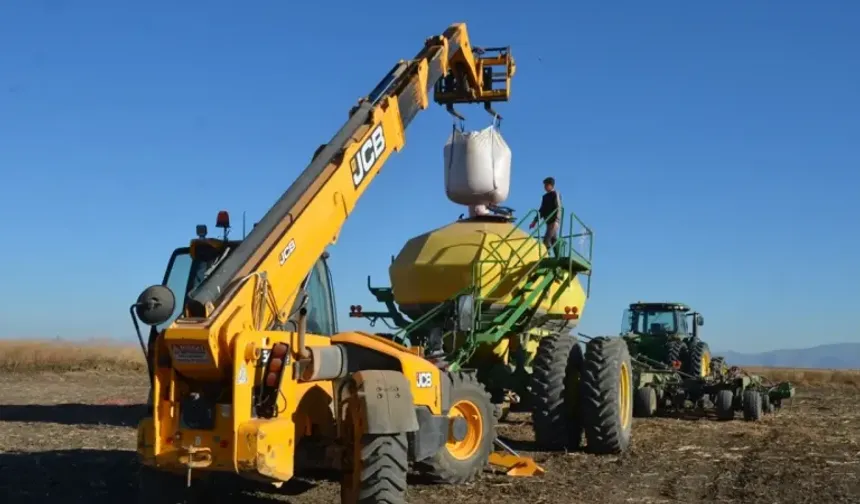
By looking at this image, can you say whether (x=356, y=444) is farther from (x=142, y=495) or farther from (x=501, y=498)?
(x=501, y=498)

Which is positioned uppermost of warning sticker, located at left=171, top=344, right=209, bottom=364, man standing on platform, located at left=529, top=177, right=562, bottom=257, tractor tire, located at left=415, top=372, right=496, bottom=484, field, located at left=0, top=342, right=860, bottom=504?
man standing on platform, located at left=529, top=177, right=562, bottom=257

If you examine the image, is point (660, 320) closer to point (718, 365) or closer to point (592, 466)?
point (718, 365)

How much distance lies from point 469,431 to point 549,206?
500cm

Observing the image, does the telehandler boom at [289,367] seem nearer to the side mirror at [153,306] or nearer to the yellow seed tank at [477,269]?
the side mirror at [153,306]

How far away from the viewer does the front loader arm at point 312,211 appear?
6.73 metres

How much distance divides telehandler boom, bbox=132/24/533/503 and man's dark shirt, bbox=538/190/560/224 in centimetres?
499

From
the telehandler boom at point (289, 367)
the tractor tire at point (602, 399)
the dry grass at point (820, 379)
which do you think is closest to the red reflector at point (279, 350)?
the telehandler boom at point (289, 367)

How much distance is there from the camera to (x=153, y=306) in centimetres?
662

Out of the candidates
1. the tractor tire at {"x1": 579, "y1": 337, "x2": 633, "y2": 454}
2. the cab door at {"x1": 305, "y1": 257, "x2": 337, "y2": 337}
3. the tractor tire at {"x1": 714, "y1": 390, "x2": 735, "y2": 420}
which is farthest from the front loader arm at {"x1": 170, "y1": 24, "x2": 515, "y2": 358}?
the tractor tire at {"x1": 714, "y1": 390, "x2": 735, "y2": 420}

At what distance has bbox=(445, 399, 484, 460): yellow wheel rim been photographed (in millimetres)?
9719

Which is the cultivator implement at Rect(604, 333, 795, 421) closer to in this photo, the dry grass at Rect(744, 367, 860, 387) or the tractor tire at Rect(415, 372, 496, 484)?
the tractor tire at Rect(415, 372, 496, 484)

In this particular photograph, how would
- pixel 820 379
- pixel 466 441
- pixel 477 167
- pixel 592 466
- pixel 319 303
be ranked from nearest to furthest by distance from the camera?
pixel 319 303
pixel 466 441
pixel 592 466
pixel 477 167
pixel 820 379

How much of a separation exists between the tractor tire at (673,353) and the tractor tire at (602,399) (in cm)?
945

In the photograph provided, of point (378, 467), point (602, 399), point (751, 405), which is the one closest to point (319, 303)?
point (378, 467)
